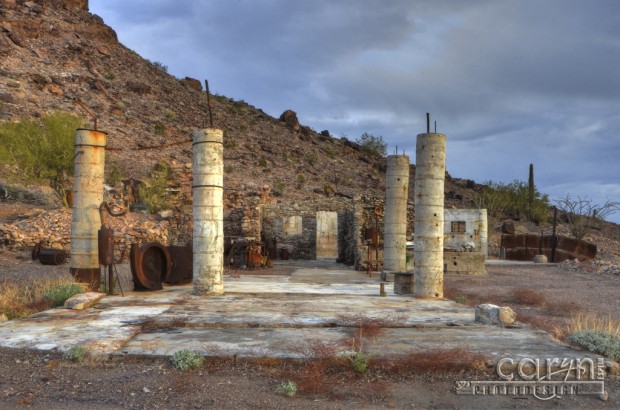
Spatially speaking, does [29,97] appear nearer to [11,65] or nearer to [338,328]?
[11,65]

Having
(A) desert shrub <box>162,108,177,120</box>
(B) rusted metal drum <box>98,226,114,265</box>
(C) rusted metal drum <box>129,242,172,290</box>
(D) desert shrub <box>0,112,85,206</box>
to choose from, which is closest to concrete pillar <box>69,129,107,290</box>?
(C) rusted metal drum <box>129,242,172,290</box>

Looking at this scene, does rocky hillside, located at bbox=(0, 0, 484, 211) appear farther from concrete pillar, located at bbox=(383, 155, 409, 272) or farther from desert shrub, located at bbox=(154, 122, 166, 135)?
concrete pillar, located at bbox=(383, 155, 409, 272)

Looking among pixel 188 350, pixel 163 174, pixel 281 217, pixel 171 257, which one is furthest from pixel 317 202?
pixel 188 350

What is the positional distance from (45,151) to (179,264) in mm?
15184

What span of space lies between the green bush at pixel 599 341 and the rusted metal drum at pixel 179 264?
884 centimetres

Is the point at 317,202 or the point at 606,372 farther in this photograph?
the point at 317,202

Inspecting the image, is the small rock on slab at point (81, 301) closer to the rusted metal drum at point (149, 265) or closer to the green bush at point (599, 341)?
the rusted metal drum at point (149, 265)

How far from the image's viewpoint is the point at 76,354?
6.05m

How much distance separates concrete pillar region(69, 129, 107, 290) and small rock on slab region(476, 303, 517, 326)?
25.6ft

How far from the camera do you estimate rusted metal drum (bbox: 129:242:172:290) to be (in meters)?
11.6

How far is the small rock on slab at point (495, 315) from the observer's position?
7.98 m

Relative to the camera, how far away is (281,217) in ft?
96.7

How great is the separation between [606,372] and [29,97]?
42695 mm

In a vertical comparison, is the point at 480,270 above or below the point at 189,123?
below
